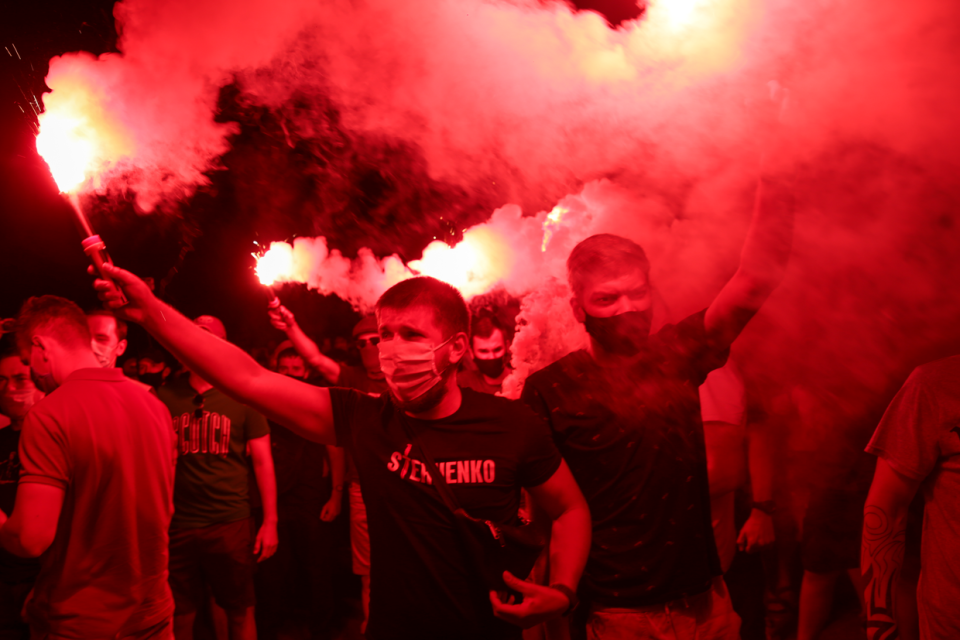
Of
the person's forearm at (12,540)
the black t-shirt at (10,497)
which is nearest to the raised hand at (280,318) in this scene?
the black t-shirt at (10,497)

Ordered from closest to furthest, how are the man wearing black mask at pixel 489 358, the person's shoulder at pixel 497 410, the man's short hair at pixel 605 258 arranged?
1. the person's shoulder at pixel 497 410
2. the man's short hair at pixel 605 258
3. the man wearing black mask at pixel 489 358

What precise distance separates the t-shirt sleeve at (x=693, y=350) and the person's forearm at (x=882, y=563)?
0.78 m

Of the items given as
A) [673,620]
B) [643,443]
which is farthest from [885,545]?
[643,443]

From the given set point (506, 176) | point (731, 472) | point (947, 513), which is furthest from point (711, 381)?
point (506, 176)

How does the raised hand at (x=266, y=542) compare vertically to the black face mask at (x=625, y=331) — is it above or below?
below

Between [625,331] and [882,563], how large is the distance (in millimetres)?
1280

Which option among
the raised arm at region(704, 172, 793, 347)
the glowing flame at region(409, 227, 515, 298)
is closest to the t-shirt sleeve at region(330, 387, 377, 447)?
the raised arm at region(704, 172, 793, 347)

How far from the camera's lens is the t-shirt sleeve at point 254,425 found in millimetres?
4629

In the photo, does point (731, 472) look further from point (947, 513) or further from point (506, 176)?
point (506, 176)

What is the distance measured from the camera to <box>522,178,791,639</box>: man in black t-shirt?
7.22ft

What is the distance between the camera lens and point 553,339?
4484 mm

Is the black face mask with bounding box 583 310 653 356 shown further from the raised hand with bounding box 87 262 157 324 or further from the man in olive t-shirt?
the man in olive t-shirt

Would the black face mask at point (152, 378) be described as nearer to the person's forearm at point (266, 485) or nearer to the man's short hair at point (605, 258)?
the person's forearm at point (266, 485)

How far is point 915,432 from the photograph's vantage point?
2082 millimetres
